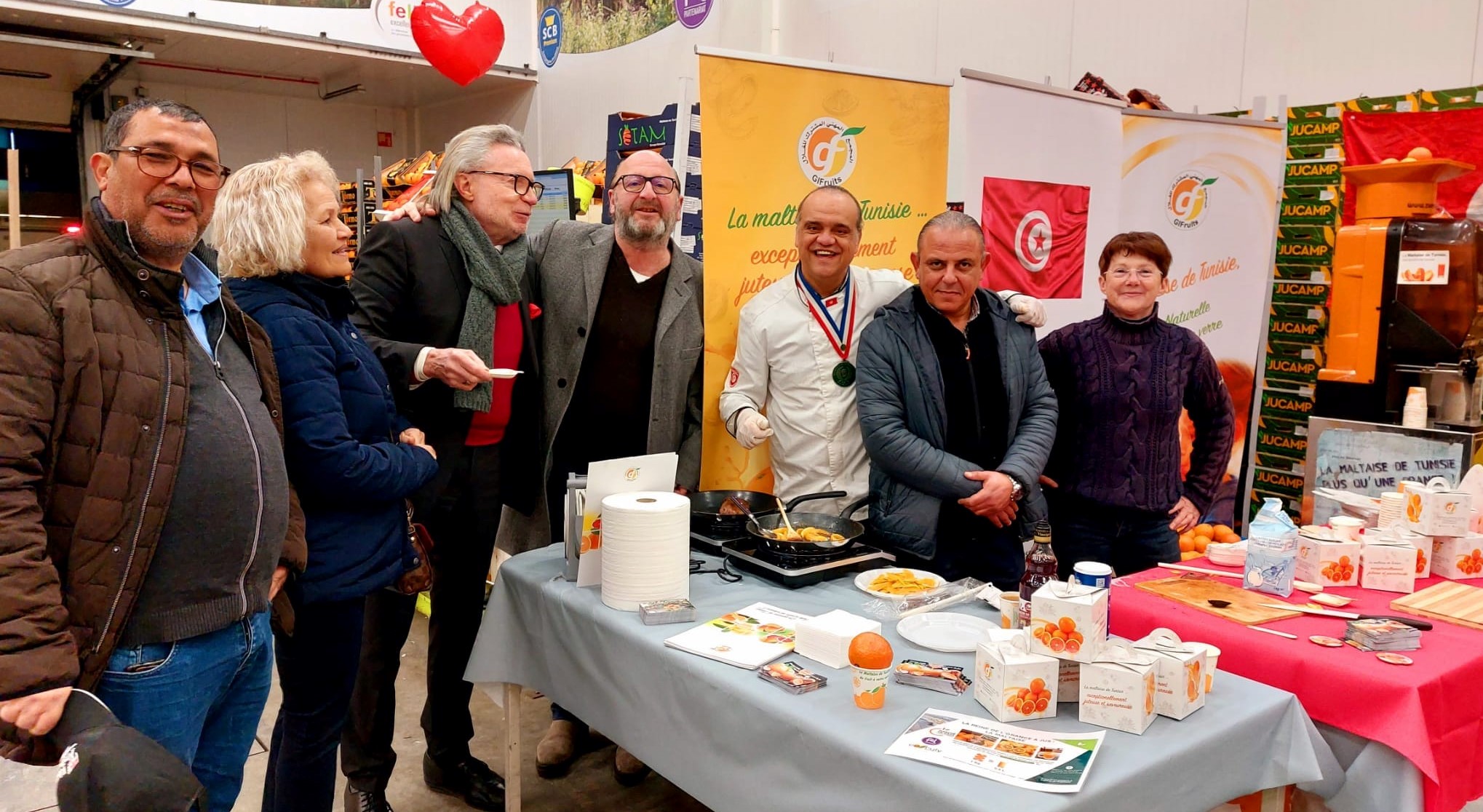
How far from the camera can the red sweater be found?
107 inches

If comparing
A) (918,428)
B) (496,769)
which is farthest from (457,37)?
(918,428)

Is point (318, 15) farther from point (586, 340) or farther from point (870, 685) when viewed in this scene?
point (870, 685)

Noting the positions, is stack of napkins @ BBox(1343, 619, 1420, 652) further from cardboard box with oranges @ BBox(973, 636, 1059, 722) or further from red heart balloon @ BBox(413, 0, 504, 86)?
red heart balloon @ BBox(413, 0, 504, 86)

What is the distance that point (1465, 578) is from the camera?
2389mm

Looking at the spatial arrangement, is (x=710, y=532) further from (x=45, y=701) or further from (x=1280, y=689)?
(x=45, y=701)

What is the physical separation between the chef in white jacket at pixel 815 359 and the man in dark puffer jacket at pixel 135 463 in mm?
1425

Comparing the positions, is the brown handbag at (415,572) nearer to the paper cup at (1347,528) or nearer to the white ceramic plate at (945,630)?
the white ceramic plate at (945,630)

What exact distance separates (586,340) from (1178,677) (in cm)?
187

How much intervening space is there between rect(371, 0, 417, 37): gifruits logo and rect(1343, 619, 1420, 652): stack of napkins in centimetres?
930

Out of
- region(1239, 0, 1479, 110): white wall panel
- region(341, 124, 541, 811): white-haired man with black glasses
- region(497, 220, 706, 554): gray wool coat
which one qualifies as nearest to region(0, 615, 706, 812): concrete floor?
region(341, 124, 541, 811): white-haired man with black glasses

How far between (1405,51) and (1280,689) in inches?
139

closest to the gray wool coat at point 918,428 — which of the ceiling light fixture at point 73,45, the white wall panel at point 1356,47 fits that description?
the white wall panel at point 1356,47

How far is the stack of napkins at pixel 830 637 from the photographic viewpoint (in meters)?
1.82

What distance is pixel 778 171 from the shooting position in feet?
10.5
